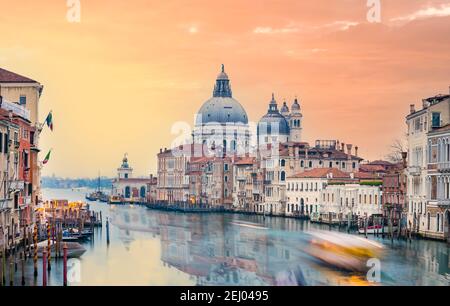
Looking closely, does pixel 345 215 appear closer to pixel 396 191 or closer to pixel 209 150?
pixel 396 191

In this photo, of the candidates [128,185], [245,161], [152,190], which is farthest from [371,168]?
[128,185]

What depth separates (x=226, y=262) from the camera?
24.7m

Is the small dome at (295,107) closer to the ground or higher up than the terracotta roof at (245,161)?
higher up

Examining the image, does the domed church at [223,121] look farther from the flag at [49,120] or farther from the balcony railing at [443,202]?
the balcony railing at [443,202]

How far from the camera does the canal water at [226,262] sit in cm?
2106

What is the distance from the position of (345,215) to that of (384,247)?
12.5 meters

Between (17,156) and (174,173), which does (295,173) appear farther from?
(17,156)

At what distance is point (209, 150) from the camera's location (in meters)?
73.2

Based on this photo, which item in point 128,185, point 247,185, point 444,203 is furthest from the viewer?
point 128,185

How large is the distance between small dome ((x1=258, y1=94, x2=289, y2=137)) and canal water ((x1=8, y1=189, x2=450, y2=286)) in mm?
40625

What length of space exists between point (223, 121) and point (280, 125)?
8671 millimetres

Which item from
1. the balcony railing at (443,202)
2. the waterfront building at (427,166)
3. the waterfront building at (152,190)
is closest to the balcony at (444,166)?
the waterfront building at (427,166)

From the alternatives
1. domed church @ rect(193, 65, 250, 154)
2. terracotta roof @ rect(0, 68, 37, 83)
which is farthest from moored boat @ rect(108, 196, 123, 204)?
terracotta roof @ rect(0, 68, 37, 83)

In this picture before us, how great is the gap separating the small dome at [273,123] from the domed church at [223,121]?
2.10 meters
